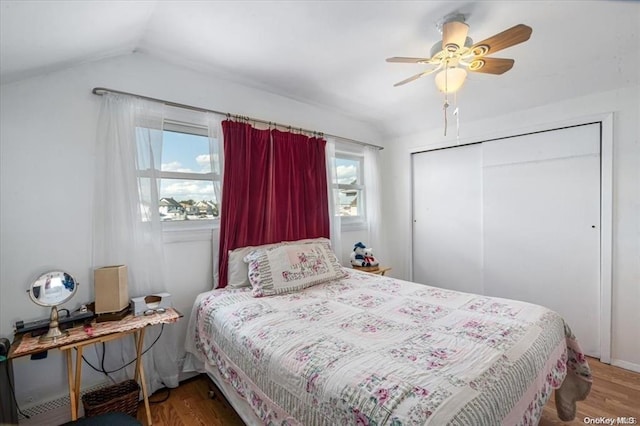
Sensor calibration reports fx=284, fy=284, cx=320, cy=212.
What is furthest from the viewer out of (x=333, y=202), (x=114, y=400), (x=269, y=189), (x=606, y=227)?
(x=333, y=202)

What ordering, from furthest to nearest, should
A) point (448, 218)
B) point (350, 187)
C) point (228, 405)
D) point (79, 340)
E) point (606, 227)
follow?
point (350, 187)
point (448, 218)
point (606, 227)
point (228, 405)
point (79, 340)

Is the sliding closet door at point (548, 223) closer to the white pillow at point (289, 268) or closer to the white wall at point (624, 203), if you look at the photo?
the white wall at point (624, 203)

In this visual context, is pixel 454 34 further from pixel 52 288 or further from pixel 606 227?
pixel 52 288

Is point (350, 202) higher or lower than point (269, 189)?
lower

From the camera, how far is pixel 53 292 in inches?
60.9

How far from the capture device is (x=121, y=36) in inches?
67.4

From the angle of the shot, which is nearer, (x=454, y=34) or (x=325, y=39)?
(x=454, y=34)

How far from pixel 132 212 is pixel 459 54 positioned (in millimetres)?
2366

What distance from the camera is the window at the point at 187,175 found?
223 centimetres

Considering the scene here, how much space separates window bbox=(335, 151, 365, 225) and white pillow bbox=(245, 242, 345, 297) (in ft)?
3.50

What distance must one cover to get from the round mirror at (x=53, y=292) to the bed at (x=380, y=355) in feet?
2.43

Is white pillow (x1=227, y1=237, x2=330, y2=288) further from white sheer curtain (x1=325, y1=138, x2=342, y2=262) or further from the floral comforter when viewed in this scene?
white sheer curtain (x1=325, y1=138, x2=342, y2=262)

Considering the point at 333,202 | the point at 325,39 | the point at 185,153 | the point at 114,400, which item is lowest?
→ the point at 114,400

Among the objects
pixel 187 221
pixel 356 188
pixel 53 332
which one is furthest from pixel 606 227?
pixel 53 332
